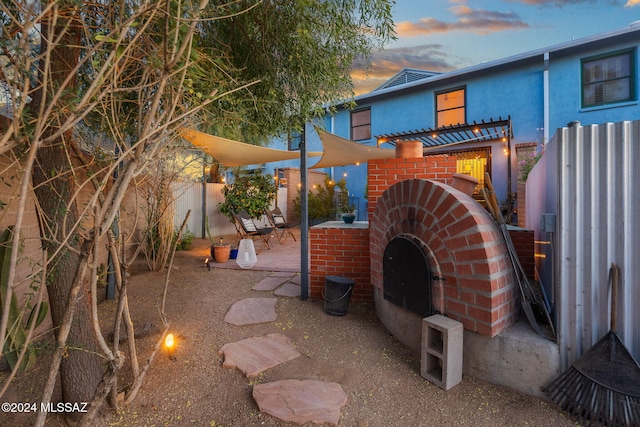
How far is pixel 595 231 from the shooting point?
76.3 inches

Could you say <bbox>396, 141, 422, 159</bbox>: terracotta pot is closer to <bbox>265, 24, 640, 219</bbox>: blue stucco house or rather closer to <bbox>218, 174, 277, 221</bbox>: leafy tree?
<bbox>265, 24, 640, 219</bbox>: blue stucco house

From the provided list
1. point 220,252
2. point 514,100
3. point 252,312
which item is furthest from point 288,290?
point 514,100

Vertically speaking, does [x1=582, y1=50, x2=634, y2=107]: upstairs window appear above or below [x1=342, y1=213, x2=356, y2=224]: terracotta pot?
above

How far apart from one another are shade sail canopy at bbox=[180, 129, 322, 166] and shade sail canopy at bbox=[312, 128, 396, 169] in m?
0.39

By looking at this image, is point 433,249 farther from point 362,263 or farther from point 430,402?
point 362,263

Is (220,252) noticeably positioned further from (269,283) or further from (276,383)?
(276,383)

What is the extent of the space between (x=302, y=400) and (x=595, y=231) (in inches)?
85.4

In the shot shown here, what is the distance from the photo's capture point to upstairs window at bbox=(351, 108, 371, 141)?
11.8 m

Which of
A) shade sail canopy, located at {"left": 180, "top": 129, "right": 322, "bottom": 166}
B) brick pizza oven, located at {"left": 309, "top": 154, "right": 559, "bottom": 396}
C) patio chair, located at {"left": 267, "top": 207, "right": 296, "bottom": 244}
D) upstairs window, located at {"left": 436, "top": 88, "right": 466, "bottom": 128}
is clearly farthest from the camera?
upstairs window, located at {"left": 436, "top": 88, "right": 466, "bottom": 128}

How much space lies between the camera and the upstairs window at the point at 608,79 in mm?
7516

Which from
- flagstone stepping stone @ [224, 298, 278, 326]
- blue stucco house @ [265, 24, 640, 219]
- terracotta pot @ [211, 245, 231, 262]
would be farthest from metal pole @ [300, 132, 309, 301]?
terracotta pot @ [211, 245, 231, 262]

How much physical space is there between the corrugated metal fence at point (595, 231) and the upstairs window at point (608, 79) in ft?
26.9

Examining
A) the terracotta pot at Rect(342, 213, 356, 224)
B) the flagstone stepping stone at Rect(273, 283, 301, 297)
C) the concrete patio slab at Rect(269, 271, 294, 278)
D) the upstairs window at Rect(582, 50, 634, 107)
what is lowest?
the flagstone stepping stone at Rect(273, 283, 301, 297)

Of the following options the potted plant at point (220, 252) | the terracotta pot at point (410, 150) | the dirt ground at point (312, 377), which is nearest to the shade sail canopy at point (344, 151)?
the terracotta pot at point (410, 150)
